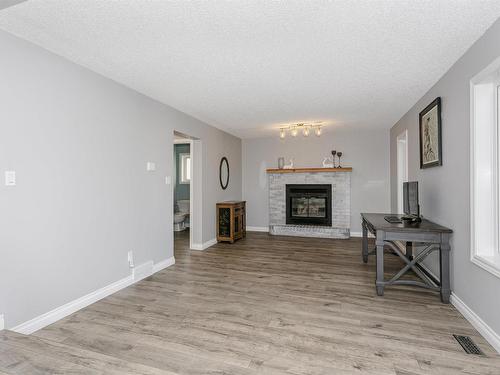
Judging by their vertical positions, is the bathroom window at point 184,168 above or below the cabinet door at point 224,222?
above

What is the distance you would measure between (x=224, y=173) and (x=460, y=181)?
14.2 feet

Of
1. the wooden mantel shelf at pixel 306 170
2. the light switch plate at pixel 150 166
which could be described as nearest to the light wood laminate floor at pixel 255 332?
the light switch plate at pixel 150 166

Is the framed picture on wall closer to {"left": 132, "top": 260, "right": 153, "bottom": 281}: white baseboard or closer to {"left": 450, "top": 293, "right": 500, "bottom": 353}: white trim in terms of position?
{"left": 450, "top": 293, "right": 500, "bottom": 353}: white trim

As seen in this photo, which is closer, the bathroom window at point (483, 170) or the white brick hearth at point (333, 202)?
the bathroom window at point (483, 170)

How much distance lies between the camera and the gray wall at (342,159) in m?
6.18

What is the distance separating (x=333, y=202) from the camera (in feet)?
21.0

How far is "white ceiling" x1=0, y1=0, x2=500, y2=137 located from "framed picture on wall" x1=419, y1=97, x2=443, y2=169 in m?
A: 0.30

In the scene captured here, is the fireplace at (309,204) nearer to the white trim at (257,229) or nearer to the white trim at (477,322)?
the white trim at (257,229)

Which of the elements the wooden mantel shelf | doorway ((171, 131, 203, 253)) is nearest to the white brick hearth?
the wooden mantel shelf

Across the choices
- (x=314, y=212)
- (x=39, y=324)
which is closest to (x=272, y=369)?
(x=39, y=324)

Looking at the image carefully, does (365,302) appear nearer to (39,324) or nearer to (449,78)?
(449,78)

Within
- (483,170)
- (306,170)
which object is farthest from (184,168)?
(483,170)

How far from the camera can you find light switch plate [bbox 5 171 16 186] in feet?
6.98

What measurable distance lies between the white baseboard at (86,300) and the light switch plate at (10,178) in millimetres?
1096
